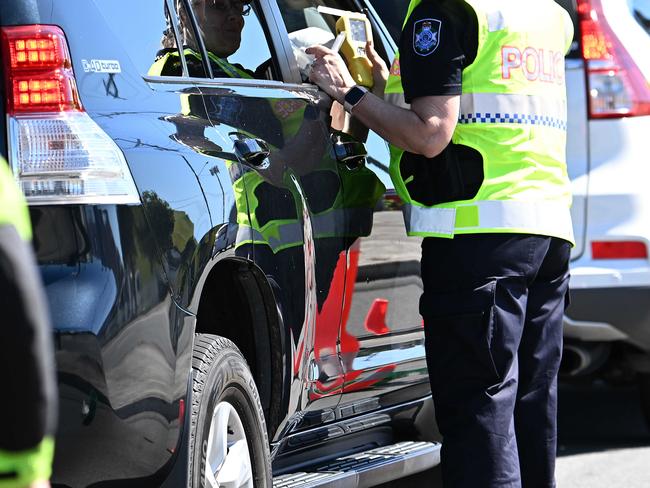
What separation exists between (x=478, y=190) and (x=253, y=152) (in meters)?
0.63

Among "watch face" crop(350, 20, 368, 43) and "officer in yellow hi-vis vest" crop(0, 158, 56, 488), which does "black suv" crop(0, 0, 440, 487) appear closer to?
"watch face" crop(350, 20, 368, 43)

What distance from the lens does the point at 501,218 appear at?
3.76 metres

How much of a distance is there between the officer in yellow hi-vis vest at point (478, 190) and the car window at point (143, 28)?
66 cm

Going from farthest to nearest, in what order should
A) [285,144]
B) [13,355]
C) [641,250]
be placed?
[641,250] → [285,144] → [13,355]

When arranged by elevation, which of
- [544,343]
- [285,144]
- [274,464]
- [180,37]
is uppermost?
[180,37]

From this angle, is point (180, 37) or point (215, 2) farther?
point (215, 2)

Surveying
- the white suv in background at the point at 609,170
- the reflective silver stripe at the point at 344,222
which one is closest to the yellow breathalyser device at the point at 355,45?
the reflective silver stripe at the point at 344,222

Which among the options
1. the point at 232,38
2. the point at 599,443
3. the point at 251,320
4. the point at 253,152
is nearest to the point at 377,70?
the point at 232,38

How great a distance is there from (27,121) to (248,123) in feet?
2.93

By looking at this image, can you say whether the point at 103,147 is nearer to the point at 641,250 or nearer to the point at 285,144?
the point at 285,144

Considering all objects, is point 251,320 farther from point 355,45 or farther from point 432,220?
point 355,45

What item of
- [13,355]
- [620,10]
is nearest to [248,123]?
[13,355]

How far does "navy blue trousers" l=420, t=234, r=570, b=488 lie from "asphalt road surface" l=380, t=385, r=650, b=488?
73.1 inches

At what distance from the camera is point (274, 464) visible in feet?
13.3
